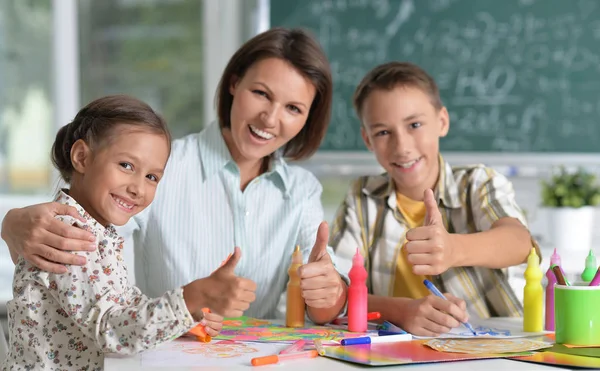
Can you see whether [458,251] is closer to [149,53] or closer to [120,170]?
[120,170]

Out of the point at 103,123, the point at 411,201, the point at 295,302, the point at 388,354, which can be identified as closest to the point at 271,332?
the point at 295,302

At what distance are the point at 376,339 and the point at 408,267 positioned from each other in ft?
1.84

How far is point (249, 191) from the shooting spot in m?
2.00

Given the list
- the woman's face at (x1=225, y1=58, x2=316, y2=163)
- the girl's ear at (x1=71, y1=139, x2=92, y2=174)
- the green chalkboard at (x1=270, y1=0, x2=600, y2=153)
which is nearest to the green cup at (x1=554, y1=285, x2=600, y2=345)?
the woman's face at (x1=225, y1=58, x2=316, y2=163)

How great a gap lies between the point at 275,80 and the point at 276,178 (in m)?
0.28

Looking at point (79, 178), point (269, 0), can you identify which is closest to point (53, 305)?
point (79, 178)

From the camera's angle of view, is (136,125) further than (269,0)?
No

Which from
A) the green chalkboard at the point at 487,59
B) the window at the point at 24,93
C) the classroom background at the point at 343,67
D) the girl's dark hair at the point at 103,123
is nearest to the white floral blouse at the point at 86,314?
the girl's dark hair at the point at 103,123

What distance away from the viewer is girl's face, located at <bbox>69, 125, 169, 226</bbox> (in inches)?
56.1

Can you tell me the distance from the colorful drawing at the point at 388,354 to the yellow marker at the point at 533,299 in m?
0.33

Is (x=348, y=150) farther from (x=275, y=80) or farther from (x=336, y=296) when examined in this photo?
(x=336, y=296)

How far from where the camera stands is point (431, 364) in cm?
129

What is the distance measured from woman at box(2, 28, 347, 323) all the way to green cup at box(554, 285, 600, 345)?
27.5 inches

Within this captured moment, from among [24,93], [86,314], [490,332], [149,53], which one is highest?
[149,53]
